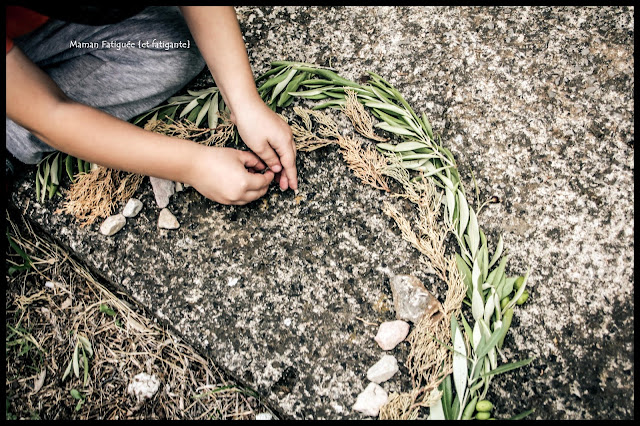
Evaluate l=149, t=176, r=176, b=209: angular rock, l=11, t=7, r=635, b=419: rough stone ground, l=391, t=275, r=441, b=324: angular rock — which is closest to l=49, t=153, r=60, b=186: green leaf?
l=11, t=7, r=635, b=419: rough stone ground

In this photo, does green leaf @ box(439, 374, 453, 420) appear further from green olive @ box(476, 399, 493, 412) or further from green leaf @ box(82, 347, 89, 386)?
green leaf @ box(82, 347, 89, 386)

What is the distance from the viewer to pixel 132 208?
1.51 metres

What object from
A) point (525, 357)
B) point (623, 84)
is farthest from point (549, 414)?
point (623, 84)

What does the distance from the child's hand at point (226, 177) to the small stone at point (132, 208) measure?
27 centimetres

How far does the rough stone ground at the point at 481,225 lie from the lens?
1.34 metres

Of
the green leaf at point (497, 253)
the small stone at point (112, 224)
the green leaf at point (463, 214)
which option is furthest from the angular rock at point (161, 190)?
the green leaf at point (497, 253)

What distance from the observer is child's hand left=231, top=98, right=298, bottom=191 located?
1368 mm

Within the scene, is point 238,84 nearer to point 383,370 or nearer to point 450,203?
point 450,203

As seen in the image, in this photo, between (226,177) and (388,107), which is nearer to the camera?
(226,177)

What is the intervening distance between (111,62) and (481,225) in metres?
1.35

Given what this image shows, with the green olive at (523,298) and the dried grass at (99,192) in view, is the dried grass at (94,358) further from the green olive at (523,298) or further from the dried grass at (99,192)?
the green olive at (523,298)

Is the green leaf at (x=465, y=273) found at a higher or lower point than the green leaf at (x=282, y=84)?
lower

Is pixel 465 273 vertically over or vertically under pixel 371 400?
over

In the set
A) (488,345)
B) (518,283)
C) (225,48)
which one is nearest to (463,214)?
(518,283)
